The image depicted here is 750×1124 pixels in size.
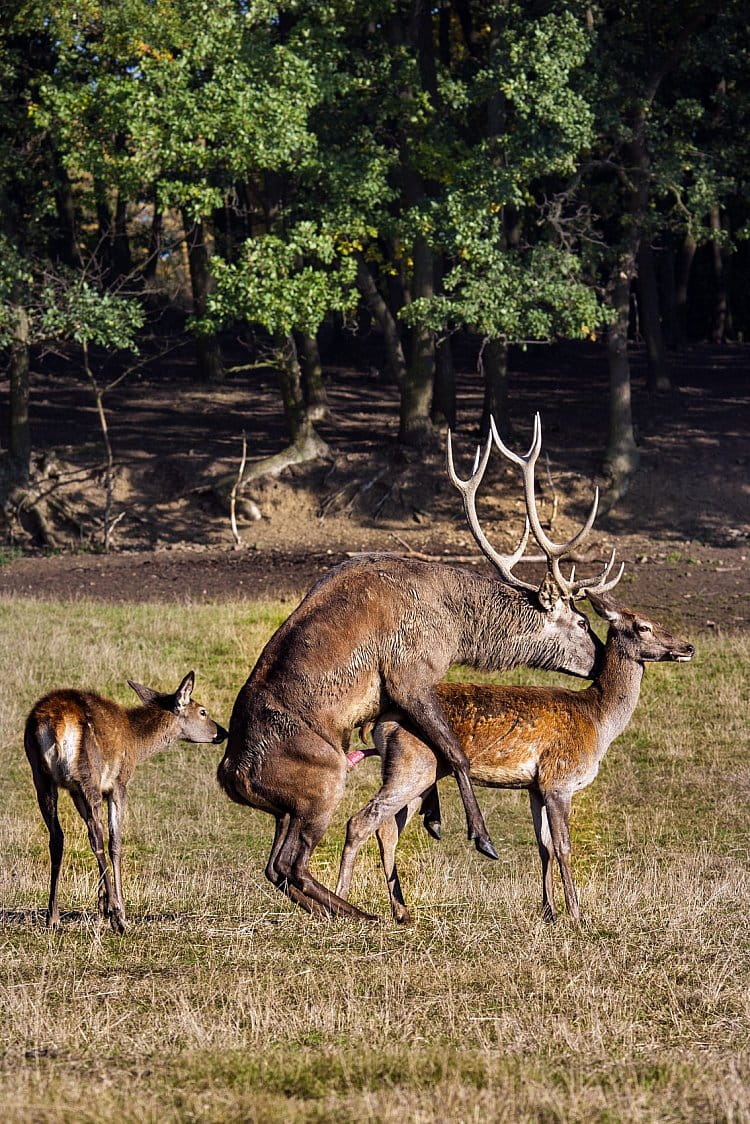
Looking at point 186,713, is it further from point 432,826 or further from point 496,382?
point 496,382

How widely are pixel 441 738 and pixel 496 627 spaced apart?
0.95 m

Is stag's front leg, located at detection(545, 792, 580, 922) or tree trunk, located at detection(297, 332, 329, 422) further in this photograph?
tree trunk, located at detection(297, 332, 329, 422)

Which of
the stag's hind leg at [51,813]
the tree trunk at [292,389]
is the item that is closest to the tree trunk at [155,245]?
the tree trunk at [292,389]

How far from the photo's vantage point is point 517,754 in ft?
30.5

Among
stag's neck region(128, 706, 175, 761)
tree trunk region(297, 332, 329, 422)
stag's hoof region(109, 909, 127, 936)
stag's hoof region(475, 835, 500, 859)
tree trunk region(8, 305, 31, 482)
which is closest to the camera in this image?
stag's hoof region(109, 909, 127, 936)

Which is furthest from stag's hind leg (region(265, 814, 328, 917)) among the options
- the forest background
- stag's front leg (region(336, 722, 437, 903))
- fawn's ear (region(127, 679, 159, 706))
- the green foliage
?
the forest background

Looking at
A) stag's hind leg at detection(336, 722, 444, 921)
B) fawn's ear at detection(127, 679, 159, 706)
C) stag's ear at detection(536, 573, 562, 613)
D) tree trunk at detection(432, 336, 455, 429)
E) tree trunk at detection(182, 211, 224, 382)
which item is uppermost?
tree trunk at detection(182, 211, 224, 382)

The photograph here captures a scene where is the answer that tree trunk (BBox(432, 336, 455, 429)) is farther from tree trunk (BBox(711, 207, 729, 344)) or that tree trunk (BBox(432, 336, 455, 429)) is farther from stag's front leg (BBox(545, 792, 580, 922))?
stag's front leg (BBox(545, 792, 580, 922))

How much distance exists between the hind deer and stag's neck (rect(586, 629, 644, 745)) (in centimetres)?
74

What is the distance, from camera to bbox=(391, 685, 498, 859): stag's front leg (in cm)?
893

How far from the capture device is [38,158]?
25.6m

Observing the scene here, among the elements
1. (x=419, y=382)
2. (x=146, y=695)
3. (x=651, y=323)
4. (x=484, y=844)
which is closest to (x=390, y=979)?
(x=484, y=844)

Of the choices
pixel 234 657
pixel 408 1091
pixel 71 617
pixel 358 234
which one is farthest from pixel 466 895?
pixel 358 234

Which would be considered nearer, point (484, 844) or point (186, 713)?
point (484, 844)
